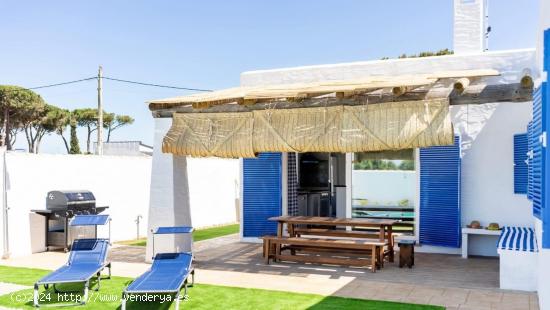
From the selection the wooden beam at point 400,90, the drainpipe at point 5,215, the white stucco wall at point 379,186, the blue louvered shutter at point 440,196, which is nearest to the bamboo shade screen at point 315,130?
the wooden beam at point 400,90

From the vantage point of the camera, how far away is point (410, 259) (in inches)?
376

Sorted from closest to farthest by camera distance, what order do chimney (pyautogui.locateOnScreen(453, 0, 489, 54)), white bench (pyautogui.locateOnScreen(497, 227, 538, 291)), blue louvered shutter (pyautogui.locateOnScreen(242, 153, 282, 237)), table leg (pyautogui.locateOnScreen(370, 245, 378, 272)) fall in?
white bench (pyautogui.locateOnScreen(497, 227, 538, 291)) < table leg (pyautogui.locateOnScreen(370, 245, 378, 272)) < chimney (pyautogui.locateOnScreen(453, 0, 489, 54)) < blue louvered shutter (pyautogui.locateOnScreen(242, 153, 282, 237))

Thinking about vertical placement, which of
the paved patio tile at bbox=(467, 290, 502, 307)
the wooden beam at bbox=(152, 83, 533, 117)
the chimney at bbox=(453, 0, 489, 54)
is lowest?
the paved patio tile at bbox=(467, 290, 502, 307)

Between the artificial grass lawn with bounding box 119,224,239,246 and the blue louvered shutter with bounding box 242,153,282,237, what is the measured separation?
1.73 metres

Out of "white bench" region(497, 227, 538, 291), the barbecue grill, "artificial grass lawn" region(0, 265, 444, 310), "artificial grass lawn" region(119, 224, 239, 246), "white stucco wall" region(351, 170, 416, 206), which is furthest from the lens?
"artificial grass lawn" region(119, 224, 239, 246)

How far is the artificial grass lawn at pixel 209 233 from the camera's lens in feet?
44.5

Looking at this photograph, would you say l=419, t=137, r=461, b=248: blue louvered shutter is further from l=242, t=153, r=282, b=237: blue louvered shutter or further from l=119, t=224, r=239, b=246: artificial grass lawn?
l=119, t=224, r=239, b=246: artificial grass lawn

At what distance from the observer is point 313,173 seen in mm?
15594

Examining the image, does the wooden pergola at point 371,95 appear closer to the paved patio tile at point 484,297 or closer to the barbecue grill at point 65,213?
the paved patio tile at point 484,297

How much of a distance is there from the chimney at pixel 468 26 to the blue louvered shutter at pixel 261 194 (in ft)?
17.2

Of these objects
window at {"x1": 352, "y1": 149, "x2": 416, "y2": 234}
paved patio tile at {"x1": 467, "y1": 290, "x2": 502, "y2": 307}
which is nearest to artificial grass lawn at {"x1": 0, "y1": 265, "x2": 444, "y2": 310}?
paved patio tile at {"x1": 467, "y1": 290, "x2": 502, "y2": 307}

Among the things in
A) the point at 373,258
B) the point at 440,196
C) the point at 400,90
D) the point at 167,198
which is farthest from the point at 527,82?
the point at 167,198

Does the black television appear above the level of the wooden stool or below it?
above

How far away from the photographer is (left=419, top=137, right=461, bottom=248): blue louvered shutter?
1102 centimetres
